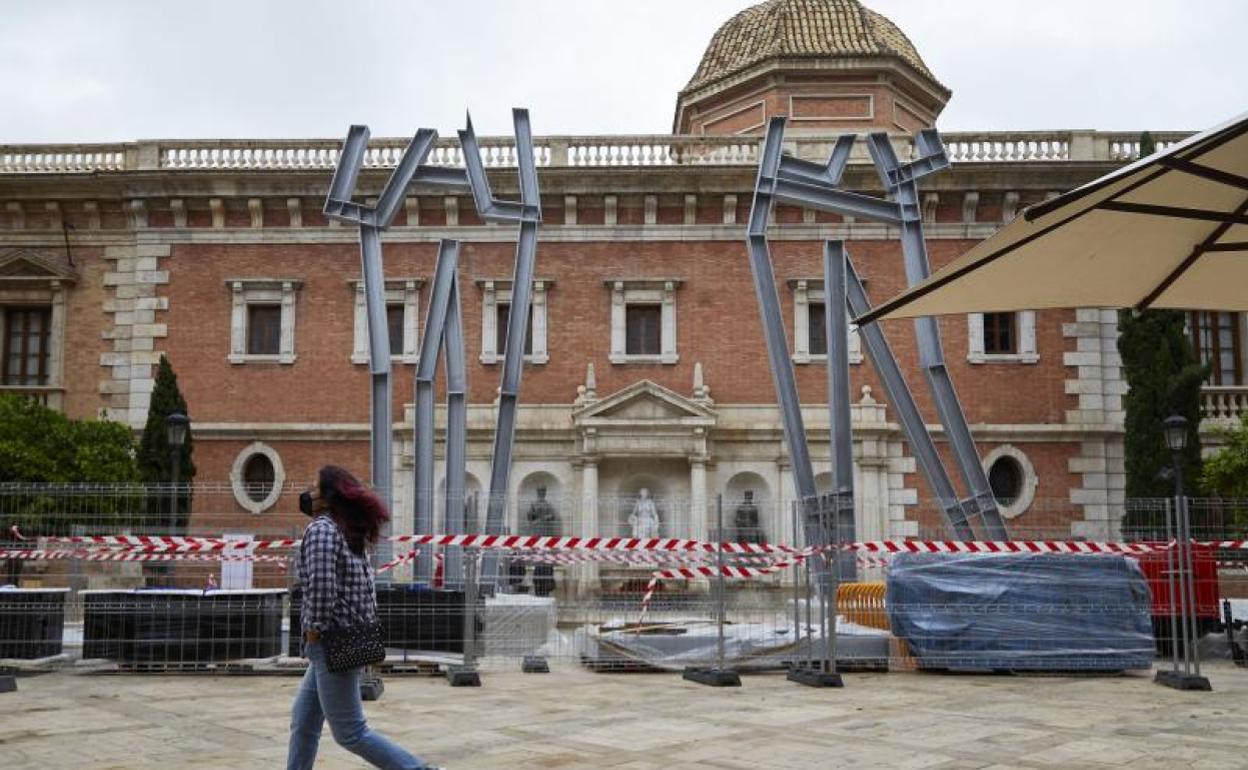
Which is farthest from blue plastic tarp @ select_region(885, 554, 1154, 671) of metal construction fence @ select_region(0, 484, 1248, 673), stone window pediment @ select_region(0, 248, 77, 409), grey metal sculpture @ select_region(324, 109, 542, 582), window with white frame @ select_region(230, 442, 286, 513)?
stone window pediment @ select_region(0, 248, 77, 409)

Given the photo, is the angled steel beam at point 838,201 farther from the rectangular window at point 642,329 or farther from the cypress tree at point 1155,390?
the rectangular window at point 642,329

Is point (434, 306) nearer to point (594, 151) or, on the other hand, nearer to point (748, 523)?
point (748, 523)

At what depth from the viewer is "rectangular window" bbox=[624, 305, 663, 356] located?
2530cm

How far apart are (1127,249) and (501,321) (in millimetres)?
19999

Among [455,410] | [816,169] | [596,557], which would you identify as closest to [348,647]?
[596,557]

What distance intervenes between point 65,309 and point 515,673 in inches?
665

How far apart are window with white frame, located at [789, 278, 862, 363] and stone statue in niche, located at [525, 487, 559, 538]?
5631 mm

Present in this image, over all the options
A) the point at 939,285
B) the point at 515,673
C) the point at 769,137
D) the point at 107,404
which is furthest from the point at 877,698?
the point at 107,404

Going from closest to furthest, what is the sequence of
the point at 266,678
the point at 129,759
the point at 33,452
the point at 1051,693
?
the point at 129,759, the point at 1051,693, the point at 266,678, the point at 33,452

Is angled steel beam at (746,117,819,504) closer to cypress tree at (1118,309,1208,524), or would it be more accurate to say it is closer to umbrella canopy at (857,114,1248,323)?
umbrella canopy at (857,114,1248,323)

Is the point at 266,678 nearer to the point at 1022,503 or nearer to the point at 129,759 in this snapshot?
the point at 129,759

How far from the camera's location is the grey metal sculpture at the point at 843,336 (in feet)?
49.3

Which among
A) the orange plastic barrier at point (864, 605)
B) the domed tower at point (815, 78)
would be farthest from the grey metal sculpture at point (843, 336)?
the domed tower at point (815, 78)

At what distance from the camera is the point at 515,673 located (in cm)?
1308
